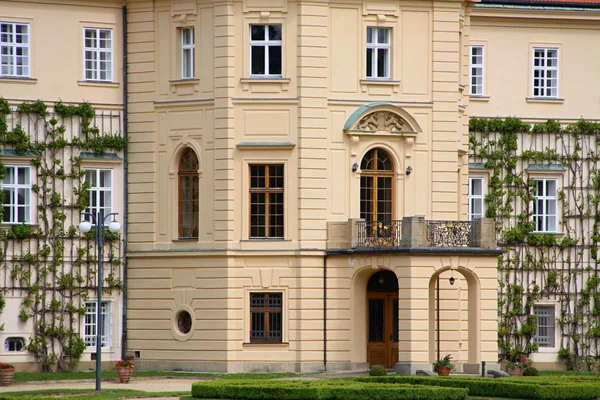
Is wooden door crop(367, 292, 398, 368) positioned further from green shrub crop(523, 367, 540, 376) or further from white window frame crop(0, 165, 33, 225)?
white window frame crop(0, 165, 33, 225)

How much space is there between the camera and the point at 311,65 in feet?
157

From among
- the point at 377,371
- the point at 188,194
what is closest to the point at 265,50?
the point at 188,194

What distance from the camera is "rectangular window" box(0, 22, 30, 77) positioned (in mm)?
48125

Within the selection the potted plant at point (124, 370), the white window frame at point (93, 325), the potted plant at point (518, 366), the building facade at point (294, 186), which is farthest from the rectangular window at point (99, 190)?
the potted plant at point (518, 366)

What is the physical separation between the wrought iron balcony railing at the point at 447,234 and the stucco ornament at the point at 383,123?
354 centimetres

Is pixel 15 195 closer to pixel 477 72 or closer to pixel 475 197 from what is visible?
pixel 475 197

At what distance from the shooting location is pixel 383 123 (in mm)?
48531

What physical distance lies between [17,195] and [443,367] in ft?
46.3

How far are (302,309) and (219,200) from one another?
4189 millimetres

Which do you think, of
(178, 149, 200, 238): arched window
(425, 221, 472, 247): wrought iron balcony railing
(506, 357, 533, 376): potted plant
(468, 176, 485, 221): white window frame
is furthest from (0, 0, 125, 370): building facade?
(506, 357, 533, 376): potted plant

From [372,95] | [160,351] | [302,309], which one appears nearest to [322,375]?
[302,309]

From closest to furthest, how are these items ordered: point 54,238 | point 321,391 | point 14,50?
point 321,391 < point 14,50 < point 54,238

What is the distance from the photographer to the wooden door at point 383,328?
159ft

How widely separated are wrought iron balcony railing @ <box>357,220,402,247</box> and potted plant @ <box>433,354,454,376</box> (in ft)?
12.3
